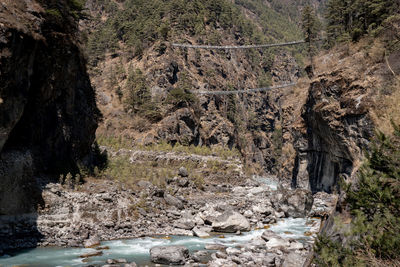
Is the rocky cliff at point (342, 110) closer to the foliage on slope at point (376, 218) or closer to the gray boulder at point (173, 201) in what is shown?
the foliage on slope at point (376, 218)

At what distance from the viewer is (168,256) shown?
12406 mm

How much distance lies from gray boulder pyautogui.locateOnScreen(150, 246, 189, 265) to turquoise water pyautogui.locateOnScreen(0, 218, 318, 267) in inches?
16.0

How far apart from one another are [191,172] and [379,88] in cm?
2030

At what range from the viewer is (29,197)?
15.5m

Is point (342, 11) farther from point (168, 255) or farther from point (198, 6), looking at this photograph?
point (198, 6)

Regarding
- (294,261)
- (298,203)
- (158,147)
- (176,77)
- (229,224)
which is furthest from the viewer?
(176,77)

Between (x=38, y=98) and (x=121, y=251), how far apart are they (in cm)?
1052

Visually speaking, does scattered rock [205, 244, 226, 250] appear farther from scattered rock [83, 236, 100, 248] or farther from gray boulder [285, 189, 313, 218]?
gray boulder [285, 189, 313, 218]

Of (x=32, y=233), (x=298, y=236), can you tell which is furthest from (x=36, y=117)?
(x=298, y=236)

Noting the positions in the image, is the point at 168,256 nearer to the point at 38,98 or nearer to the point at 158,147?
Answer: the point at 38,98

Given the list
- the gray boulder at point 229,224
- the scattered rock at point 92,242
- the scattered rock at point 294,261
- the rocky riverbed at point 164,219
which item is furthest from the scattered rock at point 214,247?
the scattered rock at point 92,242

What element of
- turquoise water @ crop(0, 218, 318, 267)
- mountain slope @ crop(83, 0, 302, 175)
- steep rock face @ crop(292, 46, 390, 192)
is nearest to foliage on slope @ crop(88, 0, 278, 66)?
mountain slope @ crop(83, 0, 302, 175)

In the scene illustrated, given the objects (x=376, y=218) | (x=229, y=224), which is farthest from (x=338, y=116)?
(x=376, y=218)

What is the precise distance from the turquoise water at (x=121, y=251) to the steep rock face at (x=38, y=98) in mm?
3121
